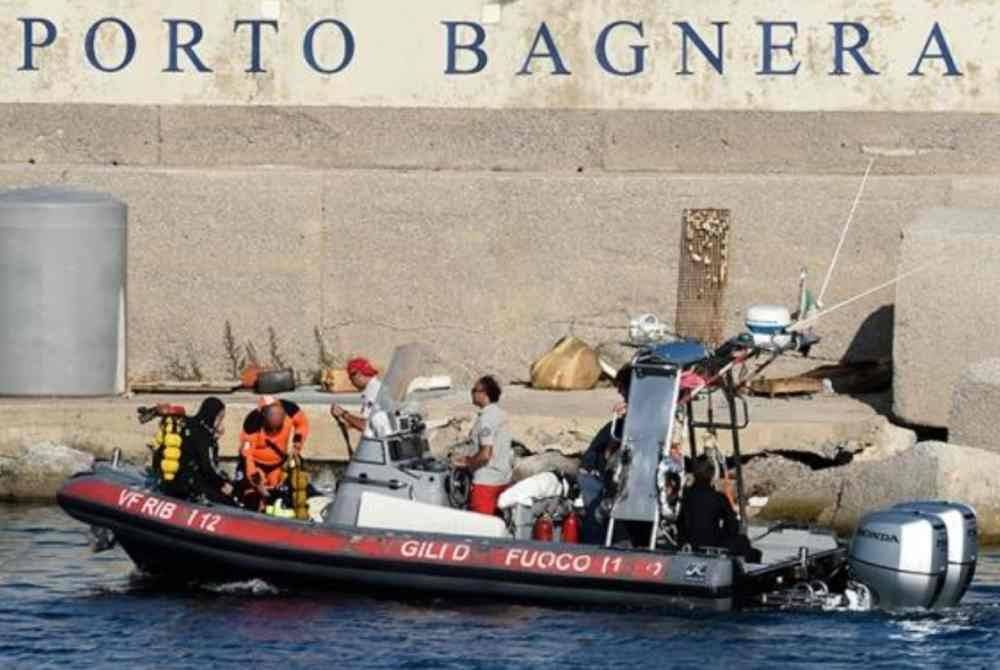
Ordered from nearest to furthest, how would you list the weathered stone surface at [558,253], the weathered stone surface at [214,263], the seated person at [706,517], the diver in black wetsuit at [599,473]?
the seated person at [706,517]
the diver in black wetsuit at [599,473]
the weathered stone surface at [558,253]
the weathered stone surface at [214,263]

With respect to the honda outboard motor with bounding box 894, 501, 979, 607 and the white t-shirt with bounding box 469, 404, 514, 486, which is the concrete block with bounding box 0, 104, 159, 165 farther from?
the honda outboard motor with bounding box 894, 501, 979, 607

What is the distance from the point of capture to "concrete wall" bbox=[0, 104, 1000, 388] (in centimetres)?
2483

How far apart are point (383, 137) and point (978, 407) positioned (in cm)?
526

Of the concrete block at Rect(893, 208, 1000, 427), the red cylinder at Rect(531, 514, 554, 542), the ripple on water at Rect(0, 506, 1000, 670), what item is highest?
the concrete block at Rect(893, 208, 1000, 427)

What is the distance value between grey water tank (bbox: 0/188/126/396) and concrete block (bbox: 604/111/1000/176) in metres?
3.87

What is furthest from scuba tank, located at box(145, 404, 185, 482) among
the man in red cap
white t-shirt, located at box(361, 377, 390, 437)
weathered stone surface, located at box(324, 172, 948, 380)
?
weathered stone surface, located at box(324, 172, 948, 380)

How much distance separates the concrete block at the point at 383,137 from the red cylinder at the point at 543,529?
19.9 feet

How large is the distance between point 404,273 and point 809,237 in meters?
2.90

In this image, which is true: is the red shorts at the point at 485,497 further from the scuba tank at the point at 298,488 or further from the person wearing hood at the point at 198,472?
the person wearing hood at the point at 198,472

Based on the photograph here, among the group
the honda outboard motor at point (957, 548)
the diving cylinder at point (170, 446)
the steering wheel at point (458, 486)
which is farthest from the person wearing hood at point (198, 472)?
the honda outboard motor at point (957, 548)

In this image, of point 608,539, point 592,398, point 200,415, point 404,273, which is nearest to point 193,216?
point 404,273

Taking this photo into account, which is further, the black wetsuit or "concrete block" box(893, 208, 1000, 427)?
"concrete block" box(893, 208, 1000, 427)

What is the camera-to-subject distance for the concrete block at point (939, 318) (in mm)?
23078

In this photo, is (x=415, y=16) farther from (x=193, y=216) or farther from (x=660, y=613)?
(x=660, y=613)
